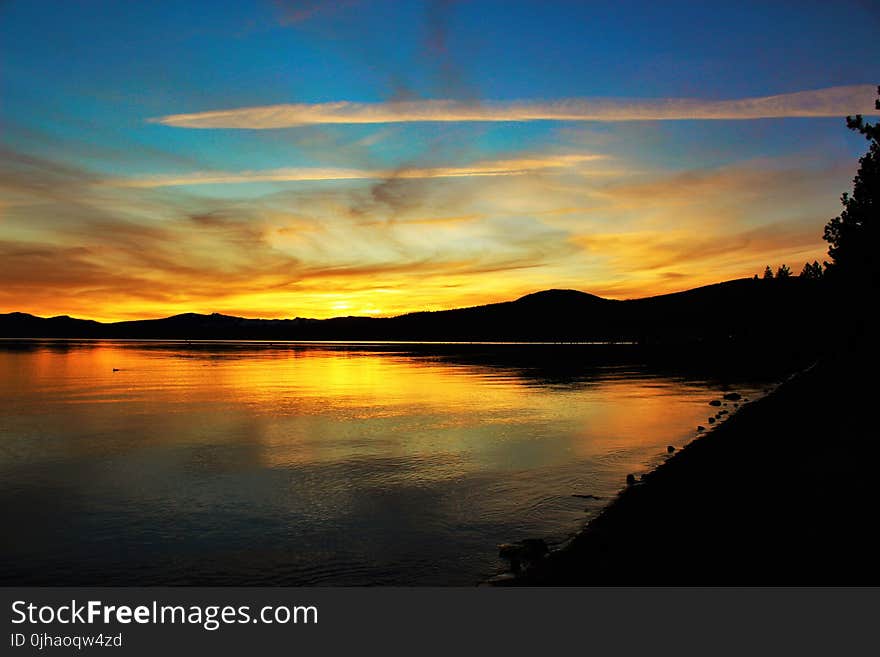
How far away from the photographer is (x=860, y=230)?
4503 cm

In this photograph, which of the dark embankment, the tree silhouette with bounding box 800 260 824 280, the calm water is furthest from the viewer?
the tree silhouette with bounding box 800 260 824 280

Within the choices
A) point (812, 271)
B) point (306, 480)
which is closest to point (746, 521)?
point (306, 480)

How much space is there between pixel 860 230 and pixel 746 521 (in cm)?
4306

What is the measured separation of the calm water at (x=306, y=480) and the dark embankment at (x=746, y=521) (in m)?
2.33

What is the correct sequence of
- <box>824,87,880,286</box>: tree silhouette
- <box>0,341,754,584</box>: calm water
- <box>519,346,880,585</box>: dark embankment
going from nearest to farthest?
1. <box>519,346,880,585</box>: dark embankment
2. <box>0,341,754,584</box>: calm water
3. <box>824,87,880,286</box>: tree silhouette

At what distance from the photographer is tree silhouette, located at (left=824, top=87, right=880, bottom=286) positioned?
3641 centimetres

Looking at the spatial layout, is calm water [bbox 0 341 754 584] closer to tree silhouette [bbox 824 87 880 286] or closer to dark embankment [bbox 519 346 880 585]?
dark embankment [bbox 519 346 880 585]

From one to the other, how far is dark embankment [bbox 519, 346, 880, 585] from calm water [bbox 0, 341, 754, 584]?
2.33 meters

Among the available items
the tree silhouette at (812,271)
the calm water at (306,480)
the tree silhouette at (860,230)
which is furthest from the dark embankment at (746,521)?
the tree silhouette at (812,271)

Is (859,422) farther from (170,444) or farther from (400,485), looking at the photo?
(170,444)

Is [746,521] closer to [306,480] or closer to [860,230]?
[306,480]

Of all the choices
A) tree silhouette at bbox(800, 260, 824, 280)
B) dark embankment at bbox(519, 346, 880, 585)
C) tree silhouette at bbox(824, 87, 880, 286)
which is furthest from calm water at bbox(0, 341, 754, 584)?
tree silhouette at bbox(800, 260, 824, 280)

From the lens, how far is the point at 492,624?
8875 mm

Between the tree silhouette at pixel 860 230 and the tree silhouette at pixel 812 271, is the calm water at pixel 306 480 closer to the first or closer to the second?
the tree silhouette at pixel 860 230
